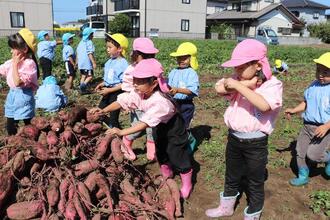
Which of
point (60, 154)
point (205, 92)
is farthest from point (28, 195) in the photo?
point (205, 92)

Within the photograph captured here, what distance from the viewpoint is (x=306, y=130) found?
392 centimetres

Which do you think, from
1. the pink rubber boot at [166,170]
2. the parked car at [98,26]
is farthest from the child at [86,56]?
the parked car at [98,26]

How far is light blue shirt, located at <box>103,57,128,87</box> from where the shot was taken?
188 inches

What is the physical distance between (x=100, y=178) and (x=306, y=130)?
7.64 feet

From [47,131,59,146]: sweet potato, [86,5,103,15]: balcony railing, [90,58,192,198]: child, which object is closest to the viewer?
[90,58,192,198]: child

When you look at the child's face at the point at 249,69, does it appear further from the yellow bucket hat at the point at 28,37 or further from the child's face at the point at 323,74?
the yellow bucket hat at the point at 28,37

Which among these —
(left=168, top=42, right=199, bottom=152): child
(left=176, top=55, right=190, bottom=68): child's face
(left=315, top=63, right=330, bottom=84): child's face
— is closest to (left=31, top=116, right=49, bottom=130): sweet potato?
(left=168, top=42, right=199, bottom=152): child

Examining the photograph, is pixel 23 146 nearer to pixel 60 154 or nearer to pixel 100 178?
pixel 60 154

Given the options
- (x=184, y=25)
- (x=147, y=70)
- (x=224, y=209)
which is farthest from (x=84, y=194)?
(x=184, y=25)

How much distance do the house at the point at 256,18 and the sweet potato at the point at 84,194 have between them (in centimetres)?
4230

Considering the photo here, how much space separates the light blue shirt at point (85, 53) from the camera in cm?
853

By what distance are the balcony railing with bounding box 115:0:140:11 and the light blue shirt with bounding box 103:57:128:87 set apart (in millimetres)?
36532

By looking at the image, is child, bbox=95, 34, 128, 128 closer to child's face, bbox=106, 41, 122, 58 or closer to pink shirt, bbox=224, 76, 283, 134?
child's face, bbox=106, 41, 122, 58

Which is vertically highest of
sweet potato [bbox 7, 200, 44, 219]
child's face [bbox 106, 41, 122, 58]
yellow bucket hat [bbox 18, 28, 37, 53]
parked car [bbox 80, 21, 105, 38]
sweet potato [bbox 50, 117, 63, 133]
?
parked car [bbox 80, 21, 105, 38]
